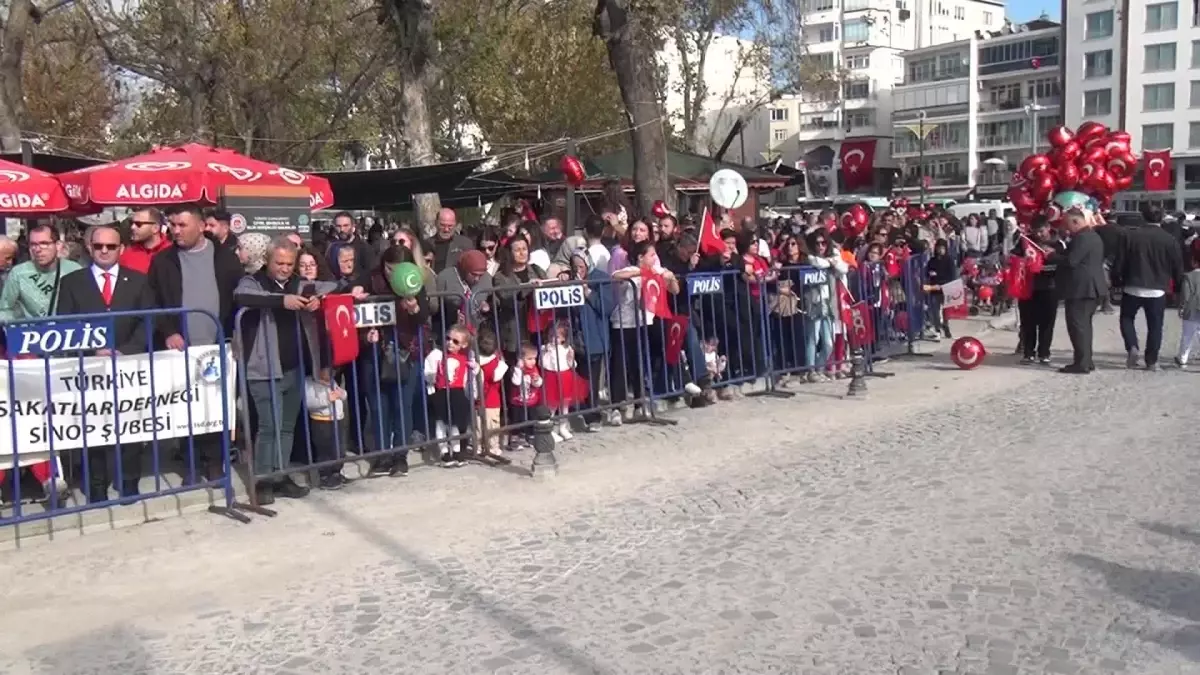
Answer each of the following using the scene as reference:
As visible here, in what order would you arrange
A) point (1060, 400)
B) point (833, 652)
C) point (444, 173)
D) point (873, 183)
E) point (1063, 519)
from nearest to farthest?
point (833, 652), point (1063, 519), point (1060, 400), point (444, 173), point (873, 183)

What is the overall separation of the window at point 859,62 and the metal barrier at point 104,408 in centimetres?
9622

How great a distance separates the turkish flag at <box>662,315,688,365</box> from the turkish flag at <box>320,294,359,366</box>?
10.9ft

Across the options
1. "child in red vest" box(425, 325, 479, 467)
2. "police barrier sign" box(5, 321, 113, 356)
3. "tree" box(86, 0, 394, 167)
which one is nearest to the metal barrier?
"police barrier sign" box(5, 321, 113, 356)

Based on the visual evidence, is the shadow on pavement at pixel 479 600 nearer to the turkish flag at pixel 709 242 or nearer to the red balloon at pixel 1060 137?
the turkish flag at pixel 709 242

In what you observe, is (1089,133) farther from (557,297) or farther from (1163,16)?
(1163,16)

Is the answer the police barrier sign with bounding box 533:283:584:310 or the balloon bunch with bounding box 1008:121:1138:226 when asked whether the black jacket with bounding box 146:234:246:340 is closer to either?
the police barrier sign with bounding box 533:283:584:310

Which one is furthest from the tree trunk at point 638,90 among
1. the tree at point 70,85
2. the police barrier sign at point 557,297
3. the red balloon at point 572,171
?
the tree at point 70,85

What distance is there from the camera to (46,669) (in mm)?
4855

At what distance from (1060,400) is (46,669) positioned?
30.0ft

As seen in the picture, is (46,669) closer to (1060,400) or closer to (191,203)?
(191,203)

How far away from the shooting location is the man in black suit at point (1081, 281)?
12.5 metres

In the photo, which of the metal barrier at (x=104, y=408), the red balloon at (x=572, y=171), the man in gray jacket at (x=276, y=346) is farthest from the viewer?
the red balloon at (x=572, y=171)

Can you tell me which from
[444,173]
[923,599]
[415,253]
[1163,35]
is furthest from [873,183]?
[1163,35]

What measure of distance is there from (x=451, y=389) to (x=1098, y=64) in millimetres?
79152
